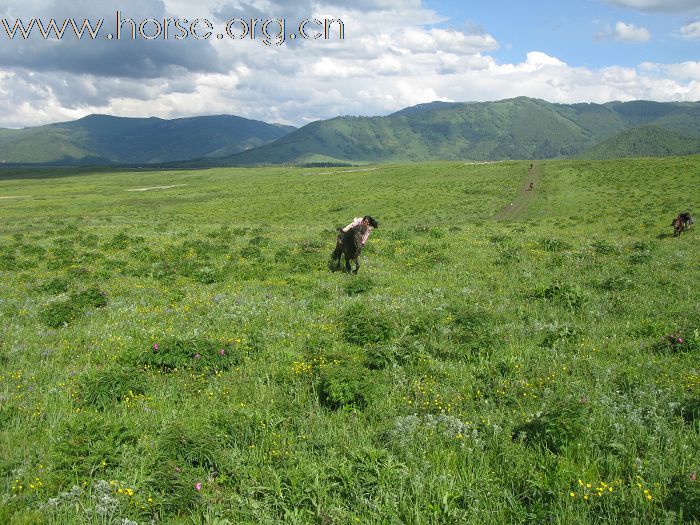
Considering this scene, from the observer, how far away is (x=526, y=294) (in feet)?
45.9

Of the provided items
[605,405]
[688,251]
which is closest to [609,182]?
[688,251]

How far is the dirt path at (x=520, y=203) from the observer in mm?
52594

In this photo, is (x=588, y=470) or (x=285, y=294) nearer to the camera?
(x=588, y=470)

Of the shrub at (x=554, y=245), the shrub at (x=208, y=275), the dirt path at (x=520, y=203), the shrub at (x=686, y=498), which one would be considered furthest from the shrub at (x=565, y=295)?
the dirt path at (x=520, y=203)

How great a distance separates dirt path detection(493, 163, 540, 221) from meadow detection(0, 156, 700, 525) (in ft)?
115

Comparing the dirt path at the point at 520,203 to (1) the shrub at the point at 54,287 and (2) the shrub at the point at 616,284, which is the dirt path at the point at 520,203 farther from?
(1) the shrub at the point at 54,287

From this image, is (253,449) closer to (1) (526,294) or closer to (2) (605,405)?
(2) (605,405)

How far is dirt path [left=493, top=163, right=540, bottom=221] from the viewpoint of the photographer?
5259cm

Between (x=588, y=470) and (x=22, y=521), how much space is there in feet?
21.7

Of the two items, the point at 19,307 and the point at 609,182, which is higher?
the point at 609,182

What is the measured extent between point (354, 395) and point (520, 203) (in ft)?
196

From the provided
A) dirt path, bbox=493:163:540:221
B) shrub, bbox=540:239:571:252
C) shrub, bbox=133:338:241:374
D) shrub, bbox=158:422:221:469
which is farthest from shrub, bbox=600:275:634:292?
dirt path, bbox=493:163:540:221

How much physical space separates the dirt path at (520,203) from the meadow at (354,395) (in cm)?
3493

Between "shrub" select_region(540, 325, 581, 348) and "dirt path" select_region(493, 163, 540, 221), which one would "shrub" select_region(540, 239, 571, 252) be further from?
"dirt path" select_region(493, 163, 540, 221)
